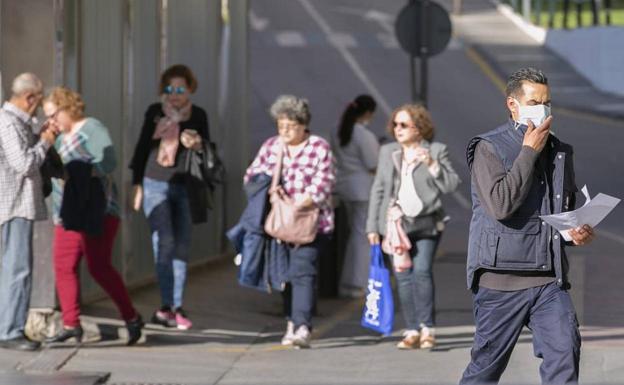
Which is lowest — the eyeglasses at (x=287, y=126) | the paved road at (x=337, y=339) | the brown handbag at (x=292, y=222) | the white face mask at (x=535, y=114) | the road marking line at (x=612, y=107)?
the road marking line at (x=612, y=107)

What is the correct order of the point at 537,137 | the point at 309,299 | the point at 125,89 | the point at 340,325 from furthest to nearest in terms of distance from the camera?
1. the point at 125,89
2. the point at 340,325
3. the point at 309,299
4. the point at 537,137

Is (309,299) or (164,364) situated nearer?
(164,364)

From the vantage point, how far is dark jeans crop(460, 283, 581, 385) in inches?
271

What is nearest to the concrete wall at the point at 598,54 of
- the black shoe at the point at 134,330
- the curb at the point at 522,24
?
the curb at the point at 522,24

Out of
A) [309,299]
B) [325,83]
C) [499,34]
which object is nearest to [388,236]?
[309,299]

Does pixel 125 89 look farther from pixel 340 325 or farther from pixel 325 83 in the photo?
pixel 325 83

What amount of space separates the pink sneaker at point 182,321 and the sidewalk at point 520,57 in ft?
85.5

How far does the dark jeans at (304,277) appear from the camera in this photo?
36.3ft

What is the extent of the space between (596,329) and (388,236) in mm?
1767

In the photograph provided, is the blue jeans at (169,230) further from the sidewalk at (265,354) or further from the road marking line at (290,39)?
the road marking line at (290,39)

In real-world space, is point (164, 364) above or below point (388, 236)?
below

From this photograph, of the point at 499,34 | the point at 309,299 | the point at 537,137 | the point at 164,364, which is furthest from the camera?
the point at 499,34

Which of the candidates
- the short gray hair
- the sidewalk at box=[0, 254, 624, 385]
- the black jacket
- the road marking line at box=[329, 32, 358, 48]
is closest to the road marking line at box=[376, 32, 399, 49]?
the road marking line at box=[329, 32, 358, 48]

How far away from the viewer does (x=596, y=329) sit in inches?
460
